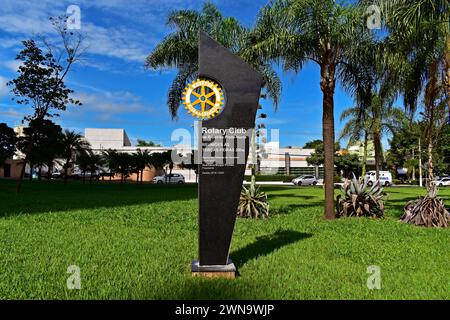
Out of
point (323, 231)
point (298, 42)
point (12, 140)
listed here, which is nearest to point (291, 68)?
point (298, 42)

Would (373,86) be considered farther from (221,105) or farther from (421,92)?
(221,105)

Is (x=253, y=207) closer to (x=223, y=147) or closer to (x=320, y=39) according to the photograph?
(x=320, y=39)

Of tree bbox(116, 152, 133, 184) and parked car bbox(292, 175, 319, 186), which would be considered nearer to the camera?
tree bbox(116, 152, 133, 184)

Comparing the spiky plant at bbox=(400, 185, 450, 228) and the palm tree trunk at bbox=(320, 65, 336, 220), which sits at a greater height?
the palm tree trunk at bbox=(320, 65, 336, 220)

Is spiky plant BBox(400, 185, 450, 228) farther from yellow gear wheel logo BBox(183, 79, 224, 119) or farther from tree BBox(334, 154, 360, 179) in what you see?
tree BBox(334, 154, 360, 179)

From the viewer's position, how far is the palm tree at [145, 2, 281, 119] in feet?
52.4

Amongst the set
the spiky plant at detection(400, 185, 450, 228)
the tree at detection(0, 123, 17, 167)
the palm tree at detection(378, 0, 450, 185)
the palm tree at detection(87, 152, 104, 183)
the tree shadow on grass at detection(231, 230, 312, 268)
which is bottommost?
the tree shadow on grass at detection(231, 230, 312, 268)

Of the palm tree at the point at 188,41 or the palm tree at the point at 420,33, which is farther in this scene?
the palm tree at the point at 188,41

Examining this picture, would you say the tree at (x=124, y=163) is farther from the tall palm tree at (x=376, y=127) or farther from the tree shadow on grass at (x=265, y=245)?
the tree shadow on grass at (x=265, y=245)

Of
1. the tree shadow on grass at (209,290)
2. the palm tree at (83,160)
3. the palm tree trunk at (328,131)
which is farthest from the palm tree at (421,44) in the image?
the palm tree at (83,160)

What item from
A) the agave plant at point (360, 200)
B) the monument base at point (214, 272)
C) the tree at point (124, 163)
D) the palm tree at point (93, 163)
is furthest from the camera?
the tree at point (124, 163)

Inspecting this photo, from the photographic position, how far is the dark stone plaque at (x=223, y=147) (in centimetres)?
539

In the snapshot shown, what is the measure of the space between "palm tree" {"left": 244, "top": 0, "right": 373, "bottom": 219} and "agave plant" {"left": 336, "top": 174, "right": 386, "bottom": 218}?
3.78ft

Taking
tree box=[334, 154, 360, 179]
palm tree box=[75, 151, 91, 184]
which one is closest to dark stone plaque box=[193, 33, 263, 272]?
palm tree box=[75, 151, 91, 184]
